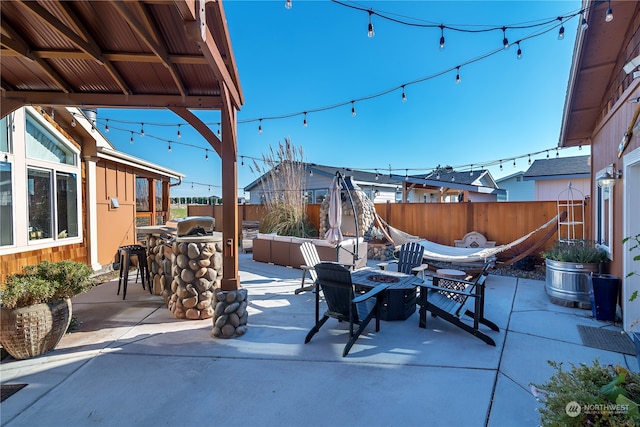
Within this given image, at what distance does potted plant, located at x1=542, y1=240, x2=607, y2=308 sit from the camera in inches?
160

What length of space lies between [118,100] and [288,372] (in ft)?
11.1

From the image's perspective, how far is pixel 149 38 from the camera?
2.43m

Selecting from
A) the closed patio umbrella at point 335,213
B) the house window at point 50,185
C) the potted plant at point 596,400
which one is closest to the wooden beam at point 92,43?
the house window at point 50,185

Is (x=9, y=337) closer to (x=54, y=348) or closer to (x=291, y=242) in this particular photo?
(x=54, y=348)

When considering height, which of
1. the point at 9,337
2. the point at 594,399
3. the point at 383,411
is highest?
the point at 594,399

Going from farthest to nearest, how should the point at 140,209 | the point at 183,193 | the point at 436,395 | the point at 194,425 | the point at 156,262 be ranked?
the point at 183,193, the point at 140,209, the point at 156,262, the point at 436,395, the point at 194,425

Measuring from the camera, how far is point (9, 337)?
259cm

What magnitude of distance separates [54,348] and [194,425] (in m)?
1.97

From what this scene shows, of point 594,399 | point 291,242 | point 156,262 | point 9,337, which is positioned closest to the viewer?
point 594,399

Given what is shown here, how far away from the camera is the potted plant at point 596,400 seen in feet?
3.74

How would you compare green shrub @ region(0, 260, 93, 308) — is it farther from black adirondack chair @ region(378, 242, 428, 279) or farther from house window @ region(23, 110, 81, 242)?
black adirondack chair @ region(378, 242, 428, 279)

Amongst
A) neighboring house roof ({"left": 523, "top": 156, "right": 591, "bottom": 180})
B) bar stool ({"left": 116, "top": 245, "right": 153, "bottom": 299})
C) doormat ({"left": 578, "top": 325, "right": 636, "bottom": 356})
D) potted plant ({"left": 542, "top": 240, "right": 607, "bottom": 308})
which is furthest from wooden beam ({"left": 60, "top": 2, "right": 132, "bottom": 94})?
neighboring house roof ({"left": 523, "top": 156, "right": 591, "bottom": 180})

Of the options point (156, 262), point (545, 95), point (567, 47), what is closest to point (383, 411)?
point (156, 262)

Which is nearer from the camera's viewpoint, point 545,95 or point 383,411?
point 383,411
